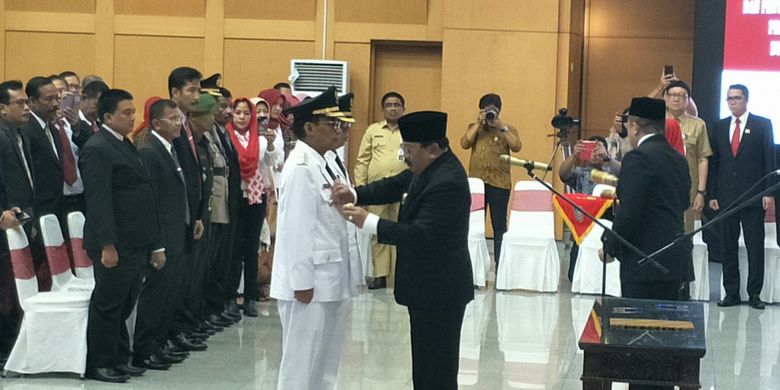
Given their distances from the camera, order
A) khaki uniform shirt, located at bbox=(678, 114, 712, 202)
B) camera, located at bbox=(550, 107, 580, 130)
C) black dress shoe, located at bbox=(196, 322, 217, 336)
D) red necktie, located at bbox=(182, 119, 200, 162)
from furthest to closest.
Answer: camera, located at bbox=(550, 107, 580, 130) < khaki uniform shirt, located at bbox=(678, 114, 712, 202) < black dress shoe, located at bbox=(196, 322, 217, 336) < red necktie, located at bbox=(182, 119, 200, 162)

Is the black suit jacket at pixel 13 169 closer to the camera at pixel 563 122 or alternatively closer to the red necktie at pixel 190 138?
the red necktie at pixel 190 138

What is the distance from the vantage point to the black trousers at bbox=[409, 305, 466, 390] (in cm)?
500

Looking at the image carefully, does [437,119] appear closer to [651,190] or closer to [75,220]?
[651,190]

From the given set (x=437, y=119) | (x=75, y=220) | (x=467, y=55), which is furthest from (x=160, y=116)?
(x=467, y=55)

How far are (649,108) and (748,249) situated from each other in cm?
494

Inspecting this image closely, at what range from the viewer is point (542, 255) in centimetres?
1096

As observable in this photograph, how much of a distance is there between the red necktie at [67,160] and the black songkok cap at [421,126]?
355 centimetres

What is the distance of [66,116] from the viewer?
8.30m

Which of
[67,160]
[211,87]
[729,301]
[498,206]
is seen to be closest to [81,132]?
[67,160]

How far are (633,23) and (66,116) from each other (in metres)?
9.94

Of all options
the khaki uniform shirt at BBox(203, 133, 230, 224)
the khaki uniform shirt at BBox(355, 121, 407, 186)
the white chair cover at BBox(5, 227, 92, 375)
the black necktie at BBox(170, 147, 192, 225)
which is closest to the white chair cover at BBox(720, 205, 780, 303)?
the khaki uniform shirt at BBox(355, 121, 407, 186)

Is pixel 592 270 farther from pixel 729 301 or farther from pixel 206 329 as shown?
pixel 206 329

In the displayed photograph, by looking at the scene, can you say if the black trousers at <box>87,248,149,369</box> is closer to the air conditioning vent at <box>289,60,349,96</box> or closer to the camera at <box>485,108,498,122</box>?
the camera at <box>485,108,498,122</box>

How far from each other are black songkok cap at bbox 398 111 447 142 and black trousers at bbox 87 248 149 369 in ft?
7.86
